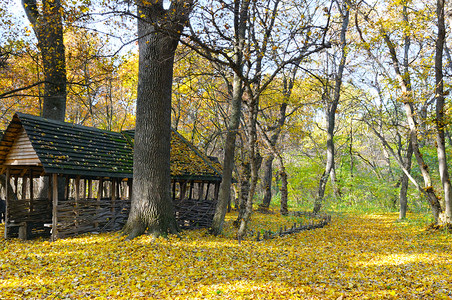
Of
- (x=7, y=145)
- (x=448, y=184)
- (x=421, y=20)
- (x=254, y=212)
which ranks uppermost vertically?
(x=421, y=20)

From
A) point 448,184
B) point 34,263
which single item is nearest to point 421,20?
point 448,184

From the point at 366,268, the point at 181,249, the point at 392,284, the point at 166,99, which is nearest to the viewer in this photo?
the point at 392,284

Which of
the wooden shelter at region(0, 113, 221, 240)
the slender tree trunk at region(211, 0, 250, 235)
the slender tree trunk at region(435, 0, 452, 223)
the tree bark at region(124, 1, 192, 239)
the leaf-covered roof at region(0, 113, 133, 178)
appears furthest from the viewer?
the slender tree trunk at region(435, 0, 452, 223)

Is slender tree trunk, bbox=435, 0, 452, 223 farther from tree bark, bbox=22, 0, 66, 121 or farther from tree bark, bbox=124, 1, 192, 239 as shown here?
tree bark, bbox=22, 0, 66, 121

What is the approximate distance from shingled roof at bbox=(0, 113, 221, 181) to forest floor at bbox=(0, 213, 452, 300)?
228 centimetres

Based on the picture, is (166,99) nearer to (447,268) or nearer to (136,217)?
(136,217)

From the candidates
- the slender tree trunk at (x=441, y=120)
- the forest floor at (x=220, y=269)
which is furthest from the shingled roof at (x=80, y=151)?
the slender tree trunk at (x=441, y=120)

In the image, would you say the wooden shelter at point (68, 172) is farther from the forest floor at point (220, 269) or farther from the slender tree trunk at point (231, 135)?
the slender tree trunk at point (231, 135)

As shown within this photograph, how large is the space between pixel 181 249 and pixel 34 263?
330 centimetres

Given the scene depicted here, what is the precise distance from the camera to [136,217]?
9344mm

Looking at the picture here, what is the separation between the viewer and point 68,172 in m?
9.83

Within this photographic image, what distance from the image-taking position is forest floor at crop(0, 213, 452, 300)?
5.41 meters

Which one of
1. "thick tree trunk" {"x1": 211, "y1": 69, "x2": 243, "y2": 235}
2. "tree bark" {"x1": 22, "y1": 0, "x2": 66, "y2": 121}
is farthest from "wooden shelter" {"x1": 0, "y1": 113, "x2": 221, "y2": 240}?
"thick tree trunk" {"x1": 211, "y1": 69, "x2": 243, "y2": 235}

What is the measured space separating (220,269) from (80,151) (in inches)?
274
